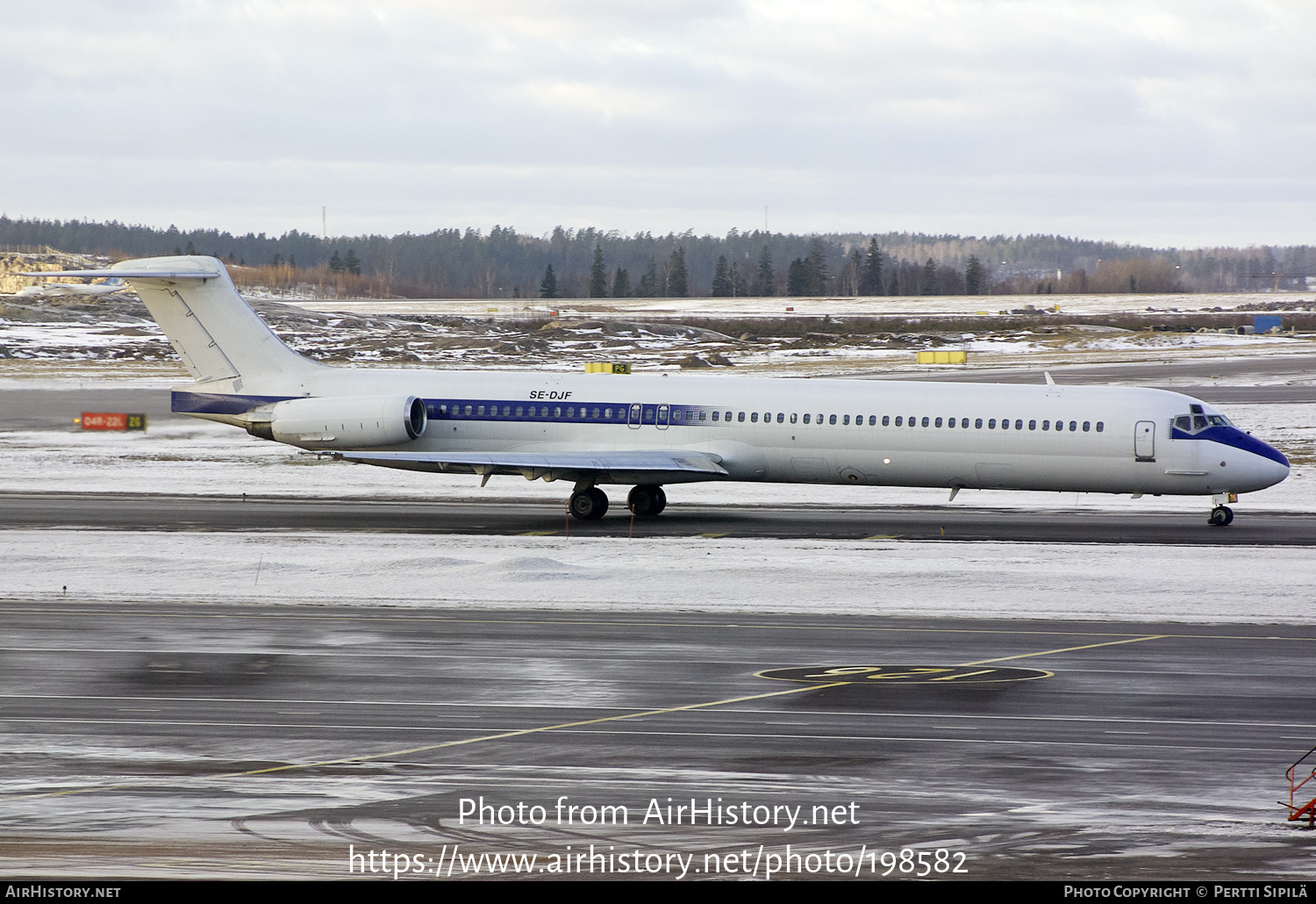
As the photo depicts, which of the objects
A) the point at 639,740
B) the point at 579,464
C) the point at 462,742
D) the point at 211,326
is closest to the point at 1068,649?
the point at 639,740

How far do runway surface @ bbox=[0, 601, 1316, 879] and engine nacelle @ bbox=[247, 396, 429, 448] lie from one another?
36.7 feet

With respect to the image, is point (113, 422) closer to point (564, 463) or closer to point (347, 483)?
point (347, 483)

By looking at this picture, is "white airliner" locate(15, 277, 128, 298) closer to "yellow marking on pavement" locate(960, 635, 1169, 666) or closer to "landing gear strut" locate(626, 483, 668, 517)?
"landing gear strut" locate(626, 483, 668, 517)

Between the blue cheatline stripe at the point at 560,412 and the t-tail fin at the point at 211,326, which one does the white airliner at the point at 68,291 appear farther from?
the blue cheatline stripe at the point at 560,412

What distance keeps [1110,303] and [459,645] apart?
16249cm

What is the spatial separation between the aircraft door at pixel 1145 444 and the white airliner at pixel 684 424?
42mm

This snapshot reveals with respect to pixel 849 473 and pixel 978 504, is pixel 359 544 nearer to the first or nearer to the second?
pixel 849 473

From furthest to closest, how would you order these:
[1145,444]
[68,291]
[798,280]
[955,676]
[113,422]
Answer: [798,280] < [68,291] < [113,422] < [1145,444] < [955,676]

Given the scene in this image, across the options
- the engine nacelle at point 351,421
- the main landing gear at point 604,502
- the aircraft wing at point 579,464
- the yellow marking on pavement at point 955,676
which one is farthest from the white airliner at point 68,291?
the yellow marking on pavement at point 955,676

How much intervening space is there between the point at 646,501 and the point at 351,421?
7296 millimetres

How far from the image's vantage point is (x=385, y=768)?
41.9 feet

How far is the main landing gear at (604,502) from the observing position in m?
31.1

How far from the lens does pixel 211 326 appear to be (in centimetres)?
3312

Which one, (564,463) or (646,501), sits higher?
(564,463)
